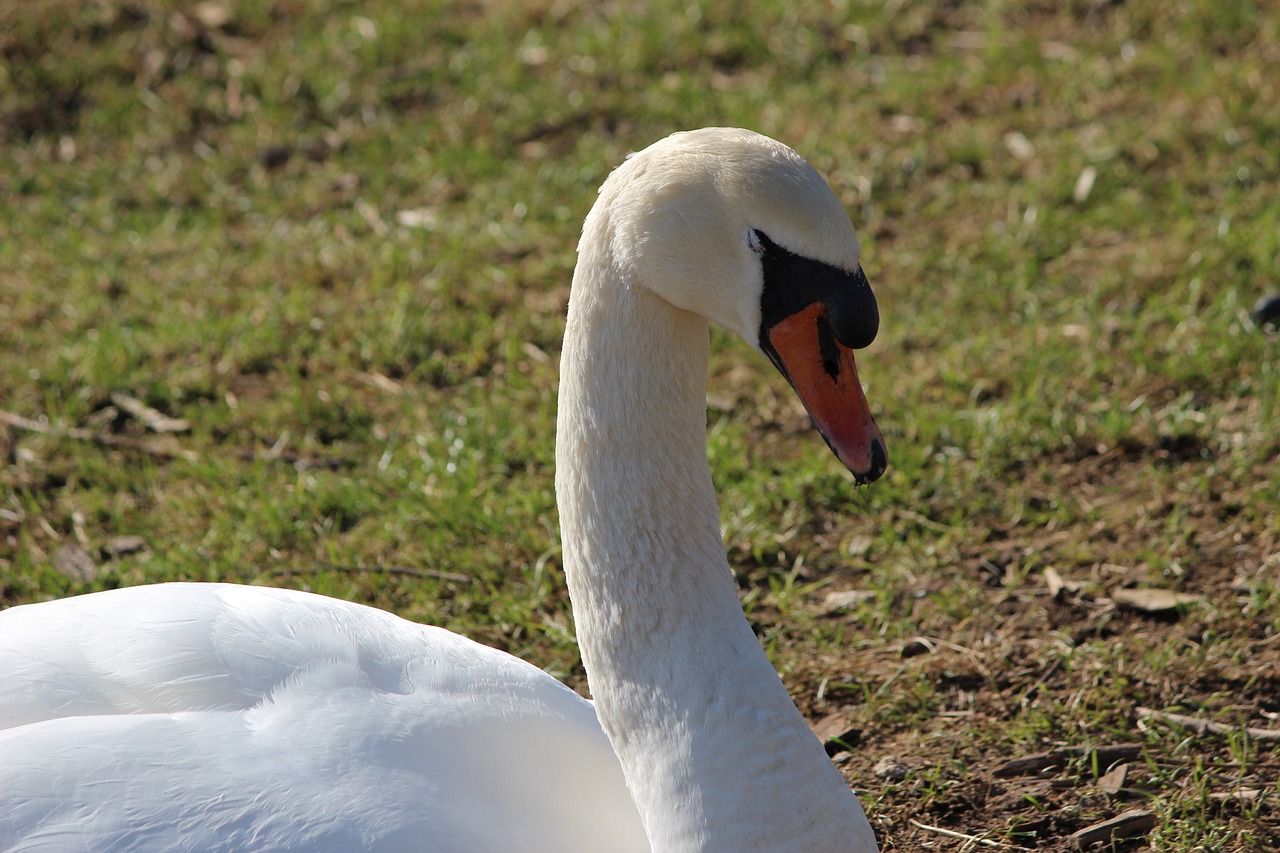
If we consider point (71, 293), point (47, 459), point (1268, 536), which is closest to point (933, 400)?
point (1268, 536)

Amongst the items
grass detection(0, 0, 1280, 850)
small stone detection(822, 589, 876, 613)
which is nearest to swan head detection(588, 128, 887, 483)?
grass detection(0, 0, 1280, 850)

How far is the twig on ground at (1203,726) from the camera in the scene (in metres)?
3.03

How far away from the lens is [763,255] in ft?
7.32

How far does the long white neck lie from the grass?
0.82 metres

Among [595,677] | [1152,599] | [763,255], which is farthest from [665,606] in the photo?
[1152,599]

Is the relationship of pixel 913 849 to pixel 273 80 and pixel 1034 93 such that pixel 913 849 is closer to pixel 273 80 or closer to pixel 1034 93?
pixel 1034 93

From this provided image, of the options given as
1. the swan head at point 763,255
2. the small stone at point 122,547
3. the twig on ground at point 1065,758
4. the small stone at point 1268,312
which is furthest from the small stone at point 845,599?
the small stone at point 122,547

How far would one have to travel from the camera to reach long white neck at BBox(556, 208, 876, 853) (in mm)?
2291

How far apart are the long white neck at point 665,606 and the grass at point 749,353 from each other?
82cm

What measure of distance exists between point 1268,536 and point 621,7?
433cm

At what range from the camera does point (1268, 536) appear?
3.66 metres

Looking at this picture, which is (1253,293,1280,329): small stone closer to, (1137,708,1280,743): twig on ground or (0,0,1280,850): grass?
(0,0,1280,850): grass

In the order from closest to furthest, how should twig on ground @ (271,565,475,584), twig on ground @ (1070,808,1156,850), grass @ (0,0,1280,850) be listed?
1. twig on ground @ (1070,808,1156,850)
2. grass @ (0,0,1280,850)
3. twig on ground @ (271,565,475,584)

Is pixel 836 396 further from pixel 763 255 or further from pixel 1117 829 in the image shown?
pixel 1117 829
